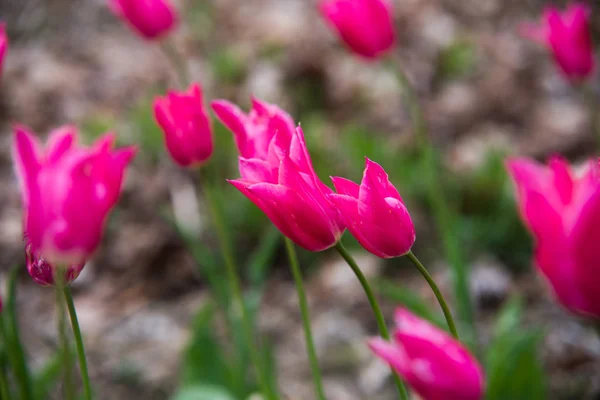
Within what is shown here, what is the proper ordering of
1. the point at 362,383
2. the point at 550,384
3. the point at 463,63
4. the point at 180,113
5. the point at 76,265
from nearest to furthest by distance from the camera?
the point at 76,265 < the point at 180,113 < the point at 550,384 < the point at 362,383 < the point at 463,63

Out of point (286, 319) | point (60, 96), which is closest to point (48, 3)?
point (60, 96)

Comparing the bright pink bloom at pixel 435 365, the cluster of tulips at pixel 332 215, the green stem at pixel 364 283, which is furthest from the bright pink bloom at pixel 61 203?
the bright pink bloom at pixel 435 365

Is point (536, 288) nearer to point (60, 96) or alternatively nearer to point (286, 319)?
point (286, 319)

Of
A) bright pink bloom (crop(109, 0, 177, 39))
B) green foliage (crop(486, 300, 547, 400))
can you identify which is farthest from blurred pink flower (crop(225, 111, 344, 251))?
bright pink bloom (crop(109, 0, 177, 39))

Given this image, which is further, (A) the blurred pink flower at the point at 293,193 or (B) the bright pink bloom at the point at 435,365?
(A) the blurred pink flower at the point at 293,193

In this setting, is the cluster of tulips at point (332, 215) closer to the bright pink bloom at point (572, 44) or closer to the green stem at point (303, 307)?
the green stem at point (303, 307)

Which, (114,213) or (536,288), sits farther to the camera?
(114,213)
